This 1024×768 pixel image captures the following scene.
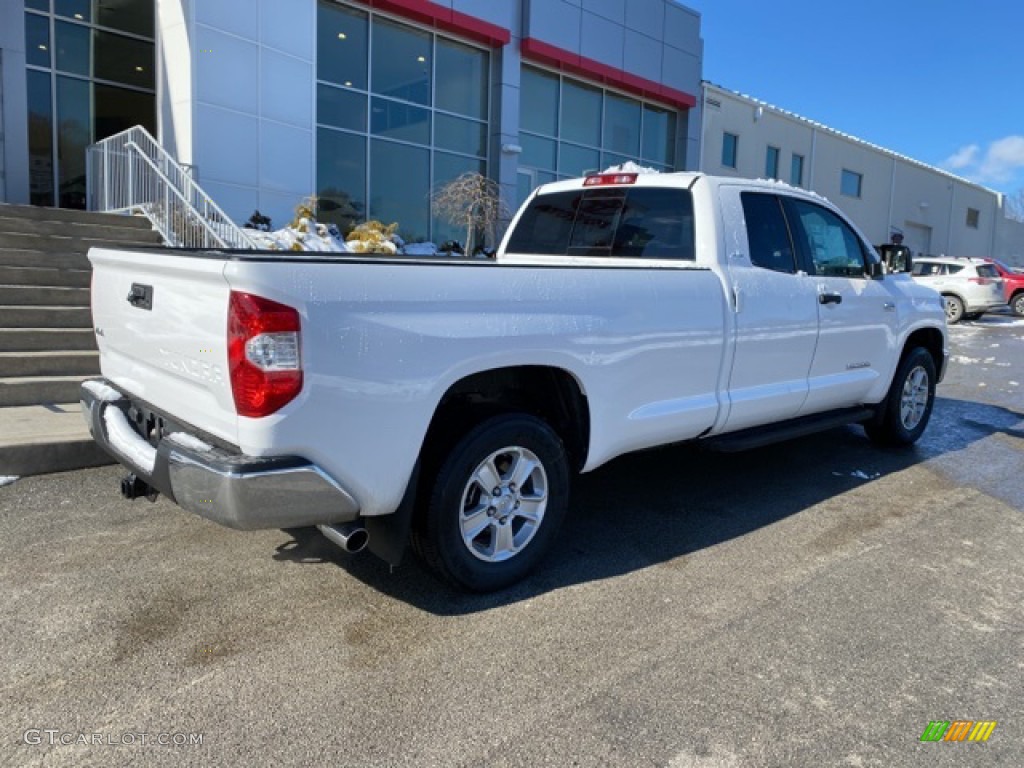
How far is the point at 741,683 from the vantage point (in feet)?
9.65

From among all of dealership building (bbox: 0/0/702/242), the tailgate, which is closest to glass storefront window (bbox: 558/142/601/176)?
dealership building (bbox: 0/0/702/242)

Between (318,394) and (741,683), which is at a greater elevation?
(318,394)

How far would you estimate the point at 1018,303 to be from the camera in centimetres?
2373

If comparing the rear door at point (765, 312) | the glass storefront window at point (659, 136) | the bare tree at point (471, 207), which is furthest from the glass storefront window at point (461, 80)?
the rear door at point (765, 312)

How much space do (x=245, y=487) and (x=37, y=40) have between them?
14484 millimetres

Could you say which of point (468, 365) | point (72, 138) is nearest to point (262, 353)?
point (468, 365)

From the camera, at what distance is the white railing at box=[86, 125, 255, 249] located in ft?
33.0

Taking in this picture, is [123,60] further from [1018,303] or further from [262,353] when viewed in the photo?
[1018,303]

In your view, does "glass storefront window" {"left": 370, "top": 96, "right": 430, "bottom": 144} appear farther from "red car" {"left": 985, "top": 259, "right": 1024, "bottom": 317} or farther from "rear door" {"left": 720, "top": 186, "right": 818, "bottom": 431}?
"red car" {"left": 985, "top": 259, "right": 1024, "bottom": 317}

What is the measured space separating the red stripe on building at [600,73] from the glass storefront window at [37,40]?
9819 millimetres

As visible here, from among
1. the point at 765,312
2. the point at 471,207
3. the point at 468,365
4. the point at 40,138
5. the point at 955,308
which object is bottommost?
the point at 468,365

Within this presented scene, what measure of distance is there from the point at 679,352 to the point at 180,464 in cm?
251

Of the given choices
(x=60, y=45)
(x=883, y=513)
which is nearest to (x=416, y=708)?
(x=883, y=513)

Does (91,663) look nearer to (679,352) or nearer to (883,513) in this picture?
(679,352)
